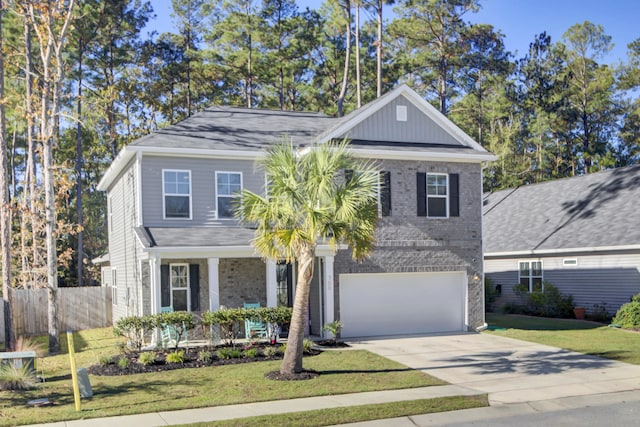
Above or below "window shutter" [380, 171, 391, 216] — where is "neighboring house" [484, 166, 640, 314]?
below

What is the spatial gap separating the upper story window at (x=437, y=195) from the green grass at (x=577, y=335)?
418cm

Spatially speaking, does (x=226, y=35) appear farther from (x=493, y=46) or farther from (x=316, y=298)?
(x=316, y=298)

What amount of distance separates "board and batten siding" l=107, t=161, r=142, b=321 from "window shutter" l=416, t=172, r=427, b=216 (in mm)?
8523

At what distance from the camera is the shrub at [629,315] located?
20.5 metres

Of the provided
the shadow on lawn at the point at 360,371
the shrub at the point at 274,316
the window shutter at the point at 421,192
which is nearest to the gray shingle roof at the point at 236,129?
the window shutter at the point at 421,192

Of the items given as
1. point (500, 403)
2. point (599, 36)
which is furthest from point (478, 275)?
point (599, 36)

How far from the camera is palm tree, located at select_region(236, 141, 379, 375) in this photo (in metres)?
12.8

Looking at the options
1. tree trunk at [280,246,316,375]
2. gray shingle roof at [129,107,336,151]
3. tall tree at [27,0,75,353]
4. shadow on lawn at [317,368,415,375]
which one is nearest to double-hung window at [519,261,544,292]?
gray shingle roof at [129,107,336,151]

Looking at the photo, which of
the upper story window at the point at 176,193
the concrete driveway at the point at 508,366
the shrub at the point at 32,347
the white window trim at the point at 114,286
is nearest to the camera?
the concrete driveway at the point at 508,366

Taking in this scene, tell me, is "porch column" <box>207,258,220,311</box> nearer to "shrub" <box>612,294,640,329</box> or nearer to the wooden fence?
the wooden fence

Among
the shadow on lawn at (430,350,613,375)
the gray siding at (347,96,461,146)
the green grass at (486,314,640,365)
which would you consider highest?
the gray siding at (347,96,461,146)

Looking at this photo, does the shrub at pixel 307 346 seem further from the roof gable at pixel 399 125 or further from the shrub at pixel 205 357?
Answer: the roof gable at pixel 399 125

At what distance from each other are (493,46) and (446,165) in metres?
27.8

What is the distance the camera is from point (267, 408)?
10562 millimetres
